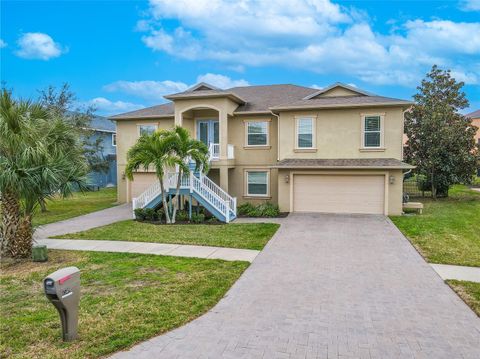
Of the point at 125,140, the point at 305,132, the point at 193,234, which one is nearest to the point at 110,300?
the point at 193,234

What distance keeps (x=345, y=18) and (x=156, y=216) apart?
13.7 m

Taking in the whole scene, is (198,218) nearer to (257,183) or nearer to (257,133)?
(257,183)

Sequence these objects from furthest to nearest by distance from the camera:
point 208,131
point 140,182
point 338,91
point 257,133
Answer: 1. point 140,182
2. point 208,131
3. point 257,133
4. point 338,91

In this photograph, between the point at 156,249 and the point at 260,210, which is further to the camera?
the point at 260,210

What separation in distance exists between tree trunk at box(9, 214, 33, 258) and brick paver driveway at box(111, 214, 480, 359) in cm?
650

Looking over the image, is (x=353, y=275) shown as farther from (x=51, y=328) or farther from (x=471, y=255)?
(x=51, y=328)

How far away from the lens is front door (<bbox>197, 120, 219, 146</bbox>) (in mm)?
21062

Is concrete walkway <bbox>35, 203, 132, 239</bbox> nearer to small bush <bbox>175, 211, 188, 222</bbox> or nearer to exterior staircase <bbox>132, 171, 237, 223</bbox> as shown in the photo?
exterior staircase <bbox>132, 171, 237, 223</bbox>

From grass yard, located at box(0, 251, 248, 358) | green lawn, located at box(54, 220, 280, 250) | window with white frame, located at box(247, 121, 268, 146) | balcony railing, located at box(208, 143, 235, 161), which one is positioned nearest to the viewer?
grass yard, located at box(0, 251, 248, 358)

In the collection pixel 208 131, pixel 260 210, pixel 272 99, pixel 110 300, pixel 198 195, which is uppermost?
pixel 272 99

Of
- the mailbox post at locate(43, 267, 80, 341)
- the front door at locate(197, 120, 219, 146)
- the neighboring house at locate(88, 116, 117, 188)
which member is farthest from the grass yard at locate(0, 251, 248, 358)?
the neighboring house at locate(88, 116, 117, 188)

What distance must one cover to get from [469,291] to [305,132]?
1223 cm

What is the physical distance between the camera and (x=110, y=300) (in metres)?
7.13

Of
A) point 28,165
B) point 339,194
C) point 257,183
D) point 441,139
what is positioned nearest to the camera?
point 28,165
